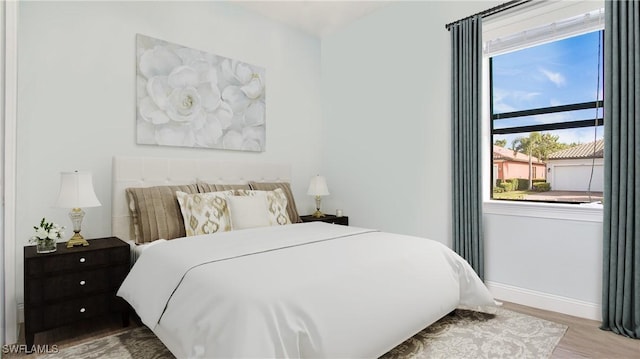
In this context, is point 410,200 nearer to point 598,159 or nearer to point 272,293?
point 598,159

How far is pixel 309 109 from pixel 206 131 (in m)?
1.46

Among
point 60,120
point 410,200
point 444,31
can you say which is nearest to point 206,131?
point 60,120

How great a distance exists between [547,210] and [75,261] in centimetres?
344

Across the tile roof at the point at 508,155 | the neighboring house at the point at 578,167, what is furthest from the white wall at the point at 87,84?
the neighboring house at the point at 578,167

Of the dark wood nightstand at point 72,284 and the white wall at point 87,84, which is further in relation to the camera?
the white wall at point 87,84

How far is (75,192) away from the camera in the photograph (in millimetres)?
2400

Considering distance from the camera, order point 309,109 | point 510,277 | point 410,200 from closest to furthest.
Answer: point 510,277 < point 410,200 < point 309,109

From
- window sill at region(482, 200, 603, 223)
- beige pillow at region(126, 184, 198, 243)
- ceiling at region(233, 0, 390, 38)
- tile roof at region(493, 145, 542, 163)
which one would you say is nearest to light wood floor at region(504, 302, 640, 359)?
window sill at region(482, 200, 603, 223)

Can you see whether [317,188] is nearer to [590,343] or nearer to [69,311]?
[69,311]

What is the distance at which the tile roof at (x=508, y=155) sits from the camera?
323 cm

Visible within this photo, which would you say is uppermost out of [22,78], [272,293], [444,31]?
[444,31]

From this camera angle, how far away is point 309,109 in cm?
451

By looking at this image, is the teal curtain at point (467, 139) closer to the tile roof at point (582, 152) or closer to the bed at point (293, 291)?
the tile roof at point (582, 152)

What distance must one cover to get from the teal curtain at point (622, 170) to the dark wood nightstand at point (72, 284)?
332 cm
